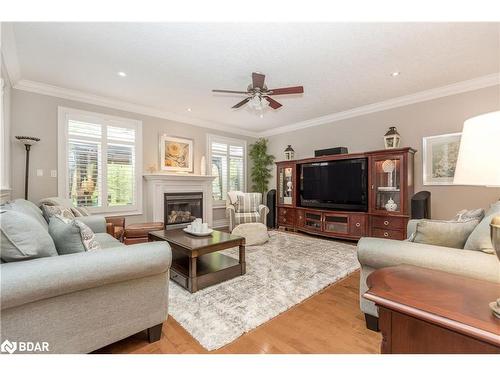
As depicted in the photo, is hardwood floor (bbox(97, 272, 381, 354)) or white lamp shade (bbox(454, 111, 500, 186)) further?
hardwood floor (bbox(97, 272, 381, 354))

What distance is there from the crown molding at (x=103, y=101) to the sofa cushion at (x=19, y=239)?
3298 millimetres

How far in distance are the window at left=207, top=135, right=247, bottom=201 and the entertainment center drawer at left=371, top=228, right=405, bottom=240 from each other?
336 centimetres

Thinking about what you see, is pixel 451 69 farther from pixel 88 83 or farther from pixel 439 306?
pixel 88 83

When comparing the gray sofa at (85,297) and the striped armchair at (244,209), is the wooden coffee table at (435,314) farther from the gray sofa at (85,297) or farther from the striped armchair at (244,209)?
the striped armchair at (244,209)

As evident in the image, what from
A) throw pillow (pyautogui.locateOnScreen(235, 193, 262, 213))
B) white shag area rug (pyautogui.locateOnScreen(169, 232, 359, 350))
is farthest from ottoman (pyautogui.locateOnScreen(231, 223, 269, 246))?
throw pillow (pyautogui.locateOnScreen(235, 193, 262, 213))

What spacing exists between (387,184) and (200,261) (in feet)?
10.9

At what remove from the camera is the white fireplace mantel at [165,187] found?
4.46 m

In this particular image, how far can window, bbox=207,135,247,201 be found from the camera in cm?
569

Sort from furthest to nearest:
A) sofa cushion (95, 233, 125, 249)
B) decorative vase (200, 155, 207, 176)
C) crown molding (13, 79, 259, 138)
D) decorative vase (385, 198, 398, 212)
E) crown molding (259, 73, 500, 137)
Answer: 1. decorative vase (200, 155, 207, 176)
2. decorative vase (385, 198, 398, 212)
3. crown molding (13, 79, 259, 138)
4. crown molding (259, 73, 500, 137)
5. sofa cushion (95, 233, 125, 249)

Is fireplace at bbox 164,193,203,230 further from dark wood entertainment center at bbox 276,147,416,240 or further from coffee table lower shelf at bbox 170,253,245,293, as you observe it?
dark wood entertainment center at bbox 276,147,416,240

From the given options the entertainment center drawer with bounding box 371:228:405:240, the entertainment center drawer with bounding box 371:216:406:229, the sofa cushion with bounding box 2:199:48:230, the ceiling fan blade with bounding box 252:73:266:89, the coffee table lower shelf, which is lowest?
the coffee table lower shelf

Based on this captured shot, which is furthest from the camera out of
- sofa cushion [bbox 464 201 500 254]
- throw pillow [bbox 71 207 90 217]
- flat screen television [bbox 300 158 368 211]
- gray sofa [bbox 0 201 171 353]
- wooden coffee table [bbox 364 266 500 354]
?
flat screen television [bbox 300 158 368 211]
